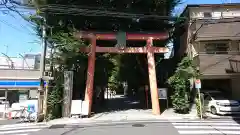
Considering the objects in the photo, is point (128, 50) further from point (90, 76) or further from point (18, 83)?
point (18, 83)

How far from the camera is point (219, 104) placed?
16.0m

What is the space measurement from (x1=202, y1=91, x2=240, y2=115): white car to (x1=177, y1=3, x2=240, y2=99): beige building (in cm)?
201

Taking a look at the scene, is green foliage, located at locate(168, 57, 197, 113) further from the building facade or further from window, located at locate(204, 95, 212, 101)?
the building facade

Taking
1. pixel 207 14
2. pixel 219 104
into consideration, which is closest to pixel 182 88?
pixel 219 104

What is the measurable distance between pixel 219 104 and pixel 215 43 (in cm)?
725

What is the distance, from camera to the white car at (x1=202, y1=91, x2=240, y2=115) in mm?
15812

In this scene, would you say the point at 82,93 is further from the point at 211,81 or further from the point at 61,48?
the point at 211,81

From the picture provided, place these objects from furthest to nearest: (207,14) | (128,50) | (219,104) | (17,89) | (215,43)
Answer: (17,89)
(207,14)
(215,43)
(128,50)
(219,104)

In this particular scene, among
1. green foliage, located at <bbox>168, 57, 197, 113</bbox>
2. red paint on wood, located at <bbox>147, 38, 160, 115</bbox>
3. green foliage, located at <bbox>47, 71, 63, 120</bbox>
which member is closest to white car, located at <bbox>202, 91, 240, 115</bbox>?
green foliage, located at <bbox>168, 57, 197, 113</bbox>

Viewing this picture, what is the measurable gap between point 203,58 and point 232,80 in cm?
449

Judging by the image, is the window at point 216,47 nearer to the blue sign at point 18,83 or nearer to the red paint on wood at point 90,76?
the red paint on wood at point 90,76

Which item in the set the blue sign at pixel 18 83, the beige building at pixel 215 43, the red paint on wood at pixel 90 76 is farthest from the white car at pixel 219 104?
the blue sign at pixel 18 83

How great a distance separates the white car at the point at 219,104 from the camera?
15812 mm

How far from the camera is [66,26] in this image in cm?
1847
